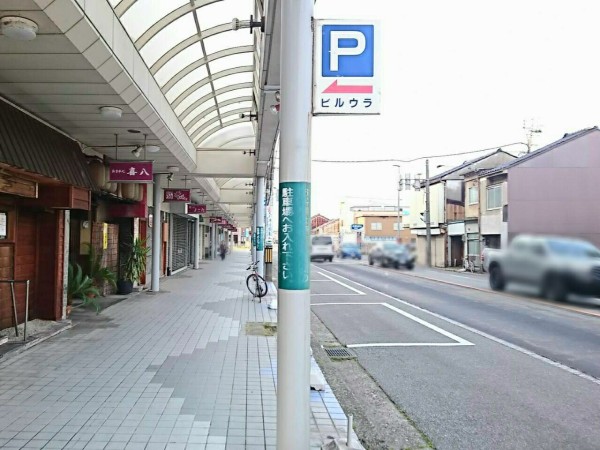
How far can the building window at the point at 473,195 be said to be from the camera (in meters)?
1.61

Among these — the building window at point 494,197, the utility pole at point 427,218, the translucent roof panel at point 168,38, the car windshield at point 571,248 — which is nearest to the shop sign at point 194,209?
the translucent roof panel at point 168,38

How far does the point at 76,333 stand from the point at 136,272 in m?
6.04

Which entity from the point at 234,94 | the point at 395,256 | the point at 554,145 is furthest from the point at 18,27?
the point at 234,94

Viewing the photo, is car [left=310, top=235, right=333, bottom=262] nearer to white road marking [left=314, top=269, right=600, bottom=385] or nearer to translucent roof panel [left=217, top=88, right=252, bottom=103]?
white road marking [left=314, top=269, right=600, bottom=385]

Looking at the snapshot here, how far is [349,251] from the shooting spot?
10.7 feet

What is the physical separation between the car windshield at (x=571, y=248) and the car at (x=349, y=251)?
2.06 meters

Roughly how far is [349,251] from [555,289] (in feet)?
7.47

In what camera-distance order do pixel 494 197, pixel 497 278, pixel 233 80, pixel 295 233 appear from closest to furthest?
pixel 497 278 < pixel 494 197 < pixel 295 233 < pixel 233 80

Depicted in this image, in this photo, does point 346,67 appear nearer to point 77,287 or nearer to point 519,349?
point 519,349

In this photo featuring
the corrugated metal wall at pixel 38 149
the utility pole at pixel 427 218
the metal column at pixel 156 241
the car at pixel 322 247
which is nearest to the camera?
the utility pole at pixel 427 218

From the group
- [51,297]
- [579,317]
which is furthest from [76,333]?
[579,317]

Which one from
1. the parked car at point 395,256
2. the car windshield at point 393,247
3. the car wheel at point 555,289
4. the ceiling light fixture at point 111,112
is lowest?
the car wheel at point 555,289

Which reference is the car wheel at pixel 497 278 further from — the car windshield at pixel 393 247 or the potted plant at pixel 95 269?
the potted plant at pixel 95 269

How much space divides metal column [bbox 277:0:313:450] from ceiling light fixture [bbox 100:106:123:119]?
193 inches
